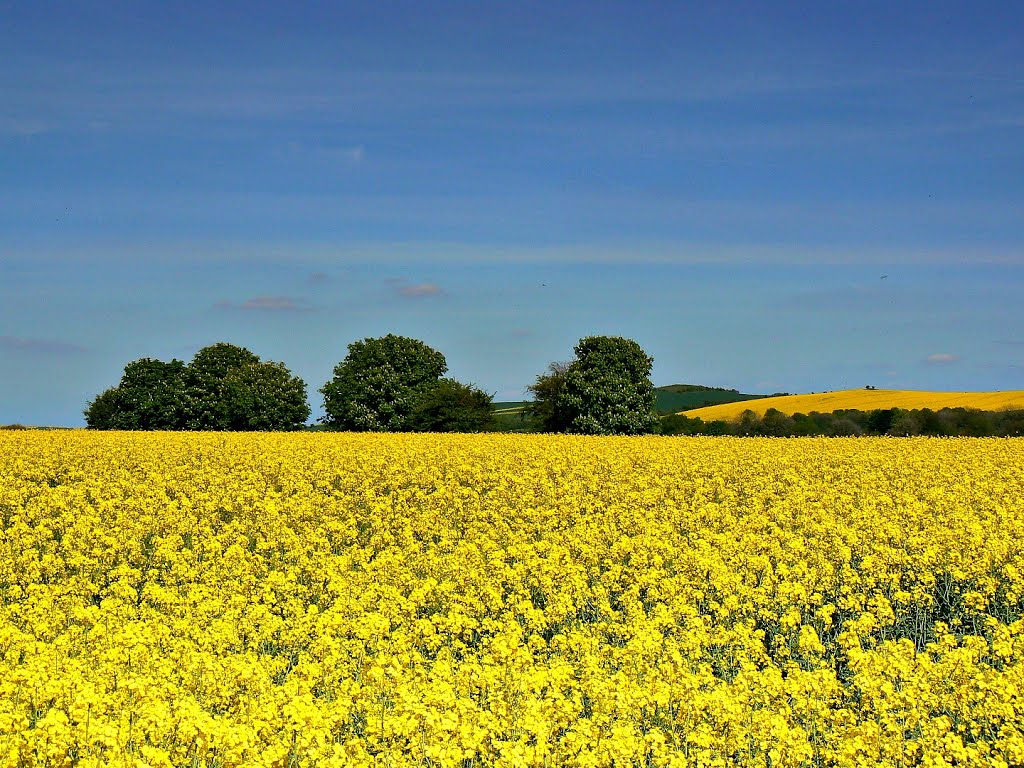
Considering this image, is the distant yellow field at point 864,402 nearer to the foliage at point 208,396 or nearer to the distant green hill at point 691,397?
the distant green hill at point 691,397

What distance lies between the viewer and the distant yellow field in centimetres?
7938

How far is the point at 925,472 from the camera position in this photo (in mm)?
25406

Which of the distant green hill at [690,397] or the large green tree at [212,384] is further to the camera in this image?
the distant green hill at [690,397]

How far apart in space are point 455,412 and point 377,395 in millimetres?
9761

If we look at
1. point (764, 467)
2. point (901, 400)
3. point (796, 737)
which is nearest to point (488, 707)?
point (796, 737)

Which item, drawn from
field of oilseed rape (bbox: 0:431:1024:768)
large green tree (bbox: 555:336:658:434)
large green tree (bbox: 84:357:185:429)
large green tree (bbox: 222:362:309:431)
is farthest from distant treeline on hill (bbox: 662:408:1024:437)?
large green tree (bbox: 84:357:185:429)

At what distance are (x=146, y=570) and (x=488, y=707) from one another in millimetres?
9321

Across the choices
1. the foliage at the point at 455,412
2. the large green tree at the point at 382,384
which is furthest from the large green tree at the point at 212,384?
the foliage at the point at 455,412

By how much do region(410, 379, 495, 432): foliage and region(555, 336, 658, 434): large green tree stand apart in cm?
467

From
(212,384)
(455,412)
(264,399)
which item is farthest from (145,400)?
(455,412)

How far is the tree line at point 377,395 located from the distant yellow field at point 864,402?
18670 mm

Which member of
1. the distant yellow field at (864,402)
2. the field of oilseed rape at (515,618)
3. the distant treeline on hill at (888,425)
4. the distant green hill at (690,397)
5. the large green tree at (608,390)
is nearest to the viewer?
the field of oilseed rape at (515,618)

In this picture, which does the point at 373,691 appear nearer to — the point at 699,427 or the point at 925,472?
the point at 925,472

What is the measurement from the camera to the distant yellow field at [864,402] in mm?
79375
